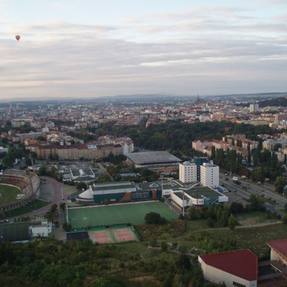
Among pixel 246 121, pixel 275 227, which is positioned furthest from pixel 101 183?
pixel 246 121

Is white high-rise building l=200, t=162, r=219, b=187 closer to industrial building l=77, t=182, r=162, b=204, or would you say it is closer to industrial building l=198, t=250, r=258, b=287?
industrial building l=77, t=182, r=162, b=204

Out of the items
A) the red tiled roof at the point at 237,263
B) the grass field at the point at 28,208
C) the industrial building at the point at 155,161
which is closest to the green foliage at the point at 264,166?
the industrial building at the point at 155,161

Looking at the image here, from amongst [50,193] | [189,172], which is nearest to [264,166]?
[189,172]

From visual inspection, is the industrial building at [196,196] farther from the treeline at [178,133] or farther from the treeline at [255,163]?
the treeline at [178,133]

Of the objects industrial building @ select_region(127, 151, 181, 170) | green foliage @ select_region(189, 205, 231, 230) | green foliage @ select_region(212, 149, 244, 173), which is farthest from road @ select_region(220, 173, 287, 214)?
industrial building @ select_region(127, 151, 181, 170)

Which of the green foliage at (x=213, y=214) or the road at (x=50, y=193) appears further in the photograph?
the road at (x=50, y=193)

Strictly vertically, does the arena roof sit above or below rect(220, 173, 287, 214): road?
above
